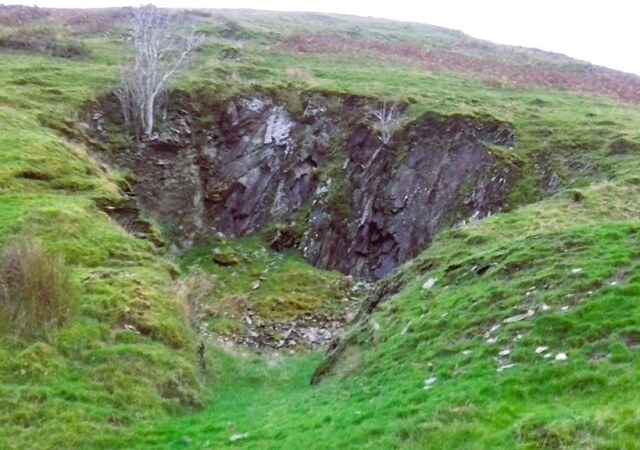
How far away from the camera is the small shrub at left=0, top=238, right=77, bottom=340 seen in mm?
17953

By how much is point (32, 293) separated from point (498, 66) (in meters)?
57.3

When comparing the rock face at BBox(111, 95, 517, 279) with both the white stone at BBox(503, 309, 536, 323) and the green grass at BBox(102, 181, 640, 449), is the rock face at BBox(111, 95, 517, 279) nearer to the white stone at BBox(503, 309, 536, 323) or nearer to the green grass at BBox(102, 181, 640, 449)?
the green grass at BBox(102, 181, 640, 449)

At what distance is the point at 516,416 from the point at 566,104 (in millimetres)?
40078

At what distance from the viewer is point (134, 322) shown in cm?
2028

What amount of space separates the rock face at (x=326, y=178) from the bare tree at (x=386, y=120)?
16.8 inches

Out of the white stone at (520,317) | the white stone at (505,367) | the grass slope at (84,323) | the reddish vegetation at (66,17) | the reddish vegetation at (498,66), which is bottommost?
the grass slope at (84,323)

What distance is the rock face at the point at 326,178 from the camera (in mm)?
37062

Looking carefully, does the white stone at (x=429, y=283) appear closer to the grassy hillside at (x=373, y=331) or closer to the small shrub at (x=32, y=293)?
the grassy hillside at (x=373, y=331)

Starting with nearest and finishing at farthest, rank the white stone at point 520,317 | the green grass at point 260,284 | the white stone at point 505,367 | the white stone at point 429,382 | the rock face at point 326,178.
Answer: the white stone at point 505,367 → the white stone at point 429,382 → the white stone at point 520,317 → the green grass at point 260,284 → the rock face at point 326,178

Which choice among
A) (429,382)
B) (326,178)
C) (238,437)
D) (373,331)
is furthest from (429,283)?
(326,178)

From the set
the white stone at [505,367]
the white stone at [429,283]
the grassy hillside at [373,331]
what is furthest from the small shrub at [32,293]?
the white stone at [505,367]

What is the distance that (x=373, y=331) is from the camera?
20250mm

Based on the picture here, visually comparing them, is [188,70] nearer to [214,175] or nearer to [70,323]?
[214,175]

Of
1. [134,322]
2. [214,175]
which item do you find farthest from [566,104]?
[134,322]
